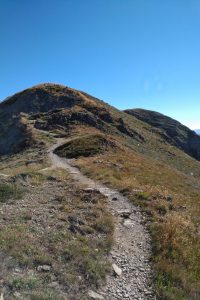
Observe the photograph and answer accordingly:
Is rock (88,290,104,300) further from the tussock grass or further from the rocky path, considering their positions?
the tussock grass

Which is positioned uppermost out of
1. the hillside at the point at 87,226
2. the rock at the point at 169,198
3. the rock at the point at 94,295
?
the rock at the point at 169,198

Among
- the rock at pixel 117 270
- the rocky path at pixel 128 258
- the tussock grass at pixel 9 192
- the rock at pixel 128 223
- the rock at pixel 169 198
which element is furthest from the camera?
the rock at pixel 169 198

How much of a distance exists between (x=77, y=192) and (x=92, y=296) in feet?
35.8

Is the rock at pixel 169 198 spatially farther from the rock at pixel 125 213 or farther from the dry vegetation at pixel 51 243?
the dry vegetation at pixel 51 243

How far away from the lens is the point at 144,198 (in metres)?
19.8

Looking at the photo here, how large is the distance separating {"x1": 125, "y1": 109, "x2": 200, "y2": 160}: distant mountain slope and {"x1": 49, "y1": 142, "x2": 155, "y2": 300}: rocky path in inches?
3054

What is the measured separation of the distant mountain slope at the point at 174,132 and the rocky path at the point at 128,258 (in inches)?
3054

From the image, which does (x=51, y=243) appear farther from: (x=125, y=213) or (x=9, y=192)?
(x=9, y=192)

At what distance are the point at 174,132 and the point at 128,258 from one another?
96353mm

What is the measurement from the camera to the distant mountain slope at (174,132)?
324 ft

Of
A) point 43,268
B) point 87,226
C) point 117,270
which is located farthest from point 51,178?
point 43,268

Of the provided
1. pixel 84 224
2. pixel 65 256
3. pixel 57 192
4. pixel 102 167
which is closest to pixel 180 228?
pixel 84 224

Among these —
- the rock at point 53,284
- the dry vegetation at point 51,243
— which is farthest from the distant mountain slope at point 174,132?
the rock at point 53,284

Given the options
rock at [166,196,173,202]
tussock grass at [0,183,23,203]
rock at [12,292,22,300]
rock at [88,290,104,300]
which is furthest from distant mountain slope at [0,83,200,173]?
rock at [12,292,22,300]
